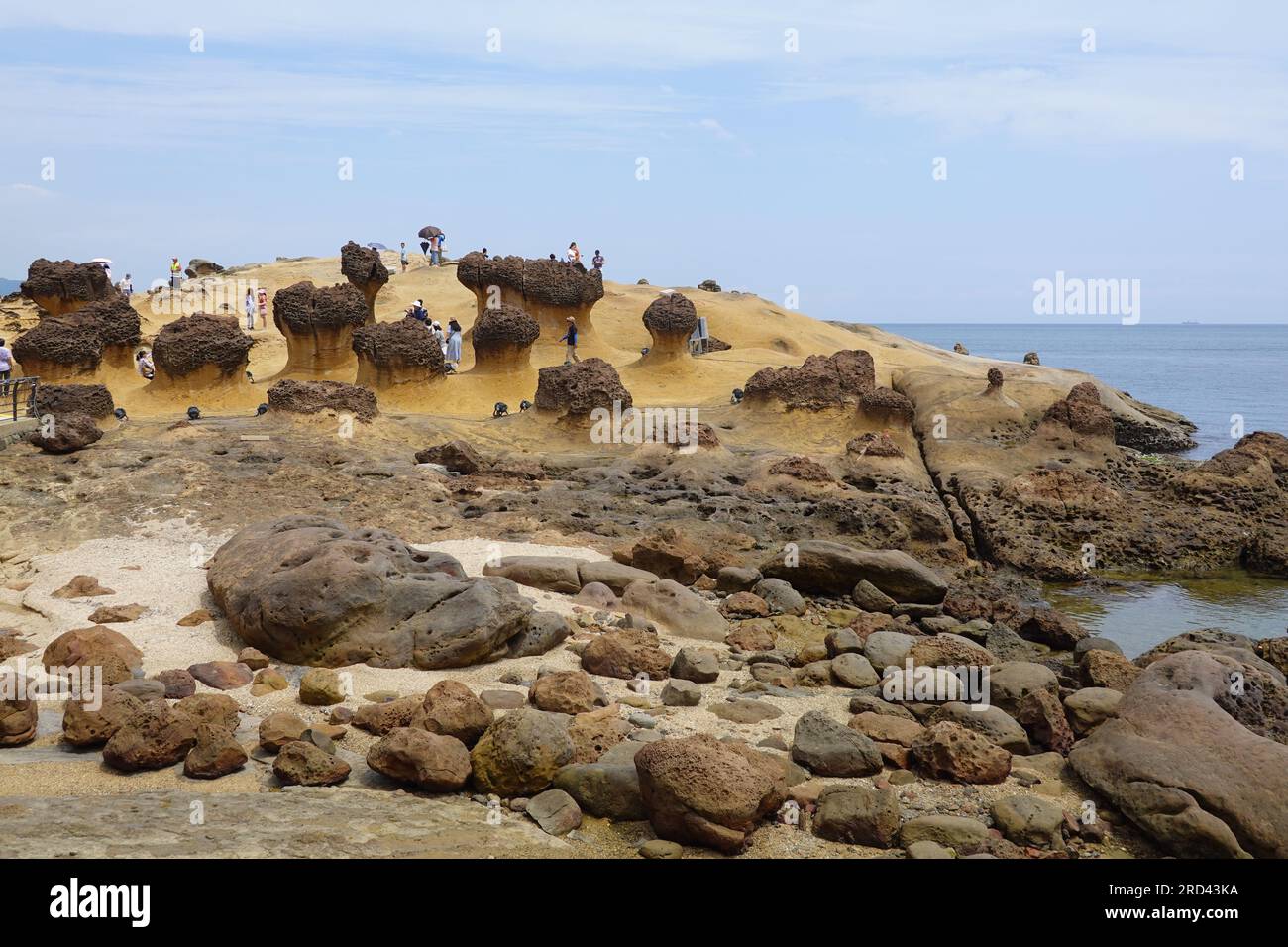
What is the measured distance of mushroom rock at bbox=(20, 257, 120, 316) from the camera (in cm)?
2547

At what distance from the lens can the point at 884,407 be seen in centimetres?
1736

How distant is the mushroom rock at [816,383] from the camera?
17.5 m

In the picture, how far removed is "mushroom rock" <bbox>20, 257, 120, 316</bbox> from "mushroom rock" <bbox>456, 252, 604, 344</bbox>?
855 cm

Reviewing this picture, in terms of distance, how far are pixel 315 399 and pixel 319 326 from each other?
5991mm

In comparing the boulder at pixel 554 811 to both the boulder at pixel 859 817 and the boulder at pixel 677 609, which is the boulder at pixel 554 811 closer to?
the boulder at pixel 859 817

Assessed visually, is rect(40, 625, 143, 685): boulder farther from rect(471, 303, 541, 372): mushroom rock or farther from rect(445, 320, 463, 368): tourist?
rect(445, 320, 463, 368): tourist

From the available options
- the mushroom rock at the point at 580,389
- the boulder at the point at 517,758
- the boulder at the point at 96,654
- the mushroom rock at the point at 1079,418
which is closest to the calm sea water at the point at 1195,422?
the mushroom rock at the point at 1079,418

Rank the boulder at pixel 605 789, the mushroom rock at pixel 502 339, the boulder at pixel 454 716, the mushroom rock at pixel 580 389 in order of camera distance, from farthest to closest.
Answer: the mushroom rock at pixel 502 339 < the mushroom rock at pixel 580 389 < the boulder at pixel 454 716 < the boulder at pixel 605 789

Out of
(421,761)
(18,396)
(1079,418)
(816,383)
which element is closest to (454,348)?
(18,396)

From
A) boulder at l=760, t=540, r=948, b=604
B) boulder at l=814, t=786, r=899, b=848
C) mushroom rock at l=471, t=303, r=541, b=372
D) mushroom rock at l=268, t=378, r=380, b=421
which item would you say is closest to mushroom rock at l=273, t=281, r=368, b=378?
mushroom rock at l=471, t=303, r=541, b=372

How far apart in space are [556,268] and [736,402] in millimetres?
7646

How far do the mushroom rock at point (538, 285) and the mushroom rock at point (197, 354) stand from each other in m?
6.88
